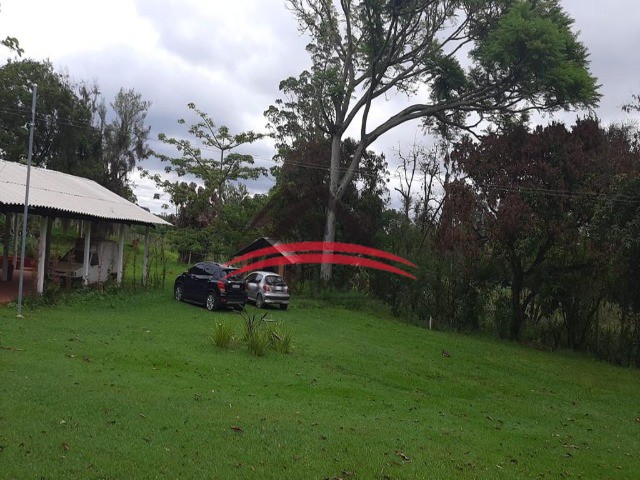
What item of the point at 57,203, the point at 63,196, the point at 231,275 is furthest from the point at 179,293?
the point at 57,203

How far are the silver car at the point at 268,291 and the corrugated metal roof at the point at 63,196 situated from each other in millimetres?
4633

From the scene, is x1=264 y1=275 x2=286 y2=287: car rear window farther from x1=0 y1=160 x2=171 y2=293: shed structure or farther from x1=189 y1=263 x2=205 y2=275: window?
x1=0 y1=160 x2=171 y2=293: shed structure

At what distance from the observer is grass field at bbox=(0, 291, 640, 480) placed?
205 inches

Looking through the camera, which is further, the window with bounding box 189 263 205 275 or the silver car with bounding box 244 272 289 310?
the silver car with bounding box 244 272 289 310

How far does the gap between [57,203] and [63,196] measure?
158 cm

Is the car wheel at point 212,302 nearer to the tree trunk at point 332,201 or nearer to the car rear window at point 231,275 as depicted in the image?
the car rear window at point 231,275

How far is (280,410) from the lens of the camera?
7262 mm

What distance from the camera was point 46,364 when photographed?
8367mm

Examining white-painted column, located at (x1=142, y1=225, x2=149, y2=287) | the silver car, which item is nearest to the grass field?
the silver car

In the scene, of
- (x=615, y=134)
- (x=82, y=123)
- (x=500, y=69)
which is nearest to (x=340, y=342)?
(x=615, y=134)

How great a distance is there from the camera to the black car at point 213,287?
18453 mm

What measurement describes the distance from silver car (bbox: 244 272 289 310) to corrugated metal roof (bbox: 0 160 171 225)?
15.2 feet

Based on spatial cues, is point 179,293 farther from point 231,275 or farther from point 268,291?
point 268,291

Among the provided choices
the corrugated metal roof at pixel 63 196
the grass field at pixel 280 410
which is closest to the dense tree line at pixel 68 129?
the corrugated metal roof at pixel 63 196
